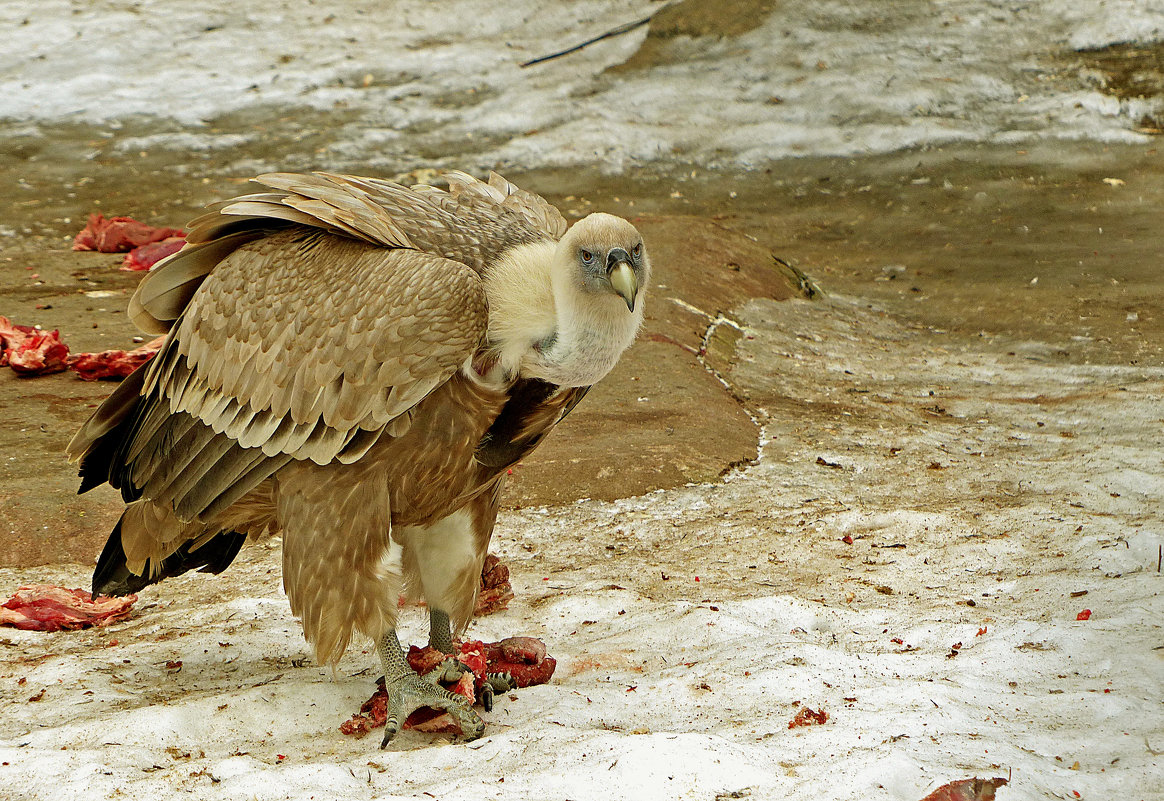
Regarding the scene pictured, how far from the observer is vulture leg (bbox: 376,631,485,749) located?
11.1 feet

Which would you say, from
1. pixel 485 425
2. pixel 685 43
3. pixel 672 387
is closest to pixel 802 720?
pixel 485 425

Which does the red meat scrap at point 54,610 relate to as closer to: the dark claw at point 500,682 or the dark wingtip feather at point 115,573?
the dark wingtip feather at point 115,573

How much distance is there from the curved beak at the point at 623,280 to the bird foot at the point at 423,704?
4.13 ft

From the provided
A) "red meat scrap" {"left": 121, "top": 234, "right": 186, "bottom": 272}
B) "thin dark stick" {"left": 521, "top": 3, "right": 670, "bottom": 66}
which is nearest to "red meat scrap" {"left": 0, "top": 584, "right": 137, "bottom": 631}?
"red meat scrap" {"left": 121, "top": 234, "right": 186, "bottom": 272}

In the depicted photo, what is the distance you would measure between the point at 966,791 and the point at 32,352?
5.09 meters

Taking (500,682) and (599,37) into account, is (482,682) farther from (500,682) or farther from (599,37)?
(599,37)

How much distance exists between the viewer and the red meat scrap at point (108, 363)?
607cm

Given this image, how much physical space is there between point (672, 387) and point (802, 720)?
10.7ft

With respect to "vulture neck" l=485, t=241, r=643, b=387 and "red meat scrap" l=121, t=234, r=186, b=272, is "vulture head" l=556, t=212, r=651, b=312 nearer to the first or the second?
"vulture neck" l=485, t=241, r=643, b=387

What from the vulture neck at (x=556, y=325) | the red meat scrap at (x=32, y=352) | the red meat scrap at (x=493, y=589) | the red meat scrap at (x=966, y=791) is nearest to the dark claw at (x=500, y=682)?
the red meat scrap at (x=493, y=589)

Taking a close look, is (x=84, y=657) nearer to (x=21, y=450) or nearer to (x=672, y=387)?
(x=21, y=450)

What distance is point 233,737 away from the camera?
3.33m

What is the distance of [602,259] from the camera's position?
9.99 ft

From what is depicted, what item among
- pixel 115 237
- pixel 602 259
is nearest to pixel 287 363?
pixel 602 259
